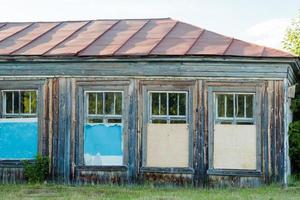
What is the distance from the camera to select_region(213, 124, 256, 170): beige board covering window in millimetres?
16078

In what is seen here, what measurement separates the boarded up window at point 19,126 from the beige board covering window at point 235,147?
15.0 ft

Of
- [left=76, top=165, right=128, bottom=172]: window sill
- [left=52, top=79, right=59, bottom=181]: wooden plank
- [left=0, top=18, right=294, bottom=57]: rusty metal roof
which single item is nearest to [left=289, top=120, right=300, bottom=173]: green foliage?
[left=0, top=18, right=294, bottom=57]: rusty metal roof

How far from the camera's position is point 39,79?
16906 millimetres

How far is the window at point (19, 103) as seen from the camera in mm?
17031

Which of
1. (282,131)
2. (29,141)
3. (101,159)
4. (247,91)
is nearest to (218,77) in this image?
(247,91)

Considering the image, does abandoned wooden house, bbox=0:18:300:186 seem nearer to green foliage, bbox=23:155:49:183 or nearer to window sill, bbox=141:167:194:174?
window sill, bbox=141:167:194:174

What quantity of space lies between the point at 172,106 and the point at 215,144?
4.58 ft

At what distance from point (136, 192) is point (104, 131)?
2.36 m

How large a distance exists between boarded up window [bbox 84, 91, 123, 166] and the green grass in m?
0.90

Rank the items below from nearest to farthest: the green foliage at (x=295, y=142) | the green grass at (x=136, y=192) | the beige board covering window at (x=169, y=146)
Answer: the green grass at (x=136, y=192), the beige board covering window at (x=169, y=146), the green foliage at (x=295, y=142)

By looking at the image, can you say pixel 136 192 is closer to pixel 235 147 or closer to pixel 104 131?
pixel 104 131

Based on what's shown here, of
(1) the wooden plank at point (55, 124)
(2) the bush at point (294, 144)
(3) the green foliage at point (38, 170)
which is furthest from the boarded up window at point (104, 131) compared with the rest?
(2) the bush at point (294, 144)

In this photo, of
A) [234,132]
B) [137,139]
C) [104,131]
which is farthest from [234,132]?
[104,131]

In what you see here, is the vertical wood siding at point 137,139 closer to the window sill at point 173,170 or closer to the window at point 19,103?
the window sill at point 173,170
